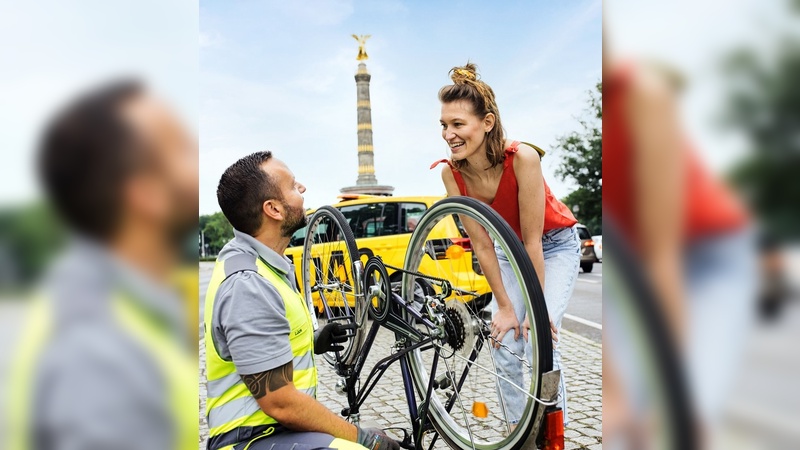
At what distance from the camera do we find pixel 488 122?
2.31 m

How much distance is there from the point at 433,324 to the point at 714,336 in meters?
1.81

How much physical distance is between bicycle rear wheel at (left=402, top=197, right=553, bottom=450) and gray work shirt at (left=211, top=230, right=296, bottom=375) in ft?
2.19

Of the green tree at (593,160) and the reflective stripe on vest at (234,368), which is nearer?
the green tree at (593,160)

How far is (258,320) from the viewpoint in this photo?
1655mm

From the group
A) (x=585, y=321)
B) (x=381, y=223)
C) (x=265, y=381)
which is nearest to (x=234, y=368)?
(x=265, y=381)

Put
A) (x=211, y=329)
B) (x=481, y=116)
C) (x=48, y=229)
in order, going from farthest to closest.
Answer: (x=481, y=116)
(x=211, y=329)
(x=48, y=229)

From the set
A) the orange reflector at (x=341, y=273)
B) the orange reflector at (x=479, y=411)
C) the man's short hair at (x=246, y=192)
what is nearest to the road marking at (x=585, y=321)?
the orange reflector at (x=341, y=273)

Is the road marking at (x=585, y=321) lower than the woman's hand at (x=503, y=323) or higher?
lower

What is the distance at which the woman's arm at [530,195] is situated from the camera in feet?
7.44

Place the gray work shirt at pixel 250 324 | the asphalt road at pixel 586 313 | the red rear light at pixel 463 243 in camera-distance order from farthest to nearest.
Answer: the asphalt road at pixel 586 313 < the red rear light at pixel 463 243 < the gray work shirt at pixel 250 324

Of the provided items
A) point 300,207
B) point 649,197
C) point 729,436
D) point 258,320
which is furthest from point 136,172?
point 300,207

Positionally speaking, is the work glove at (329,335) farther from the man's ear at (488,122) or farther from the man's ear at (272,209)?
the man's ear at (488,122)

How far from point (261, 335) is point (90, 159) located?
1128mm

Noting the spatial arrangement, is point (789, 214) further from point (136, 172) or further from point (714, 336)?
point (136, 172)
